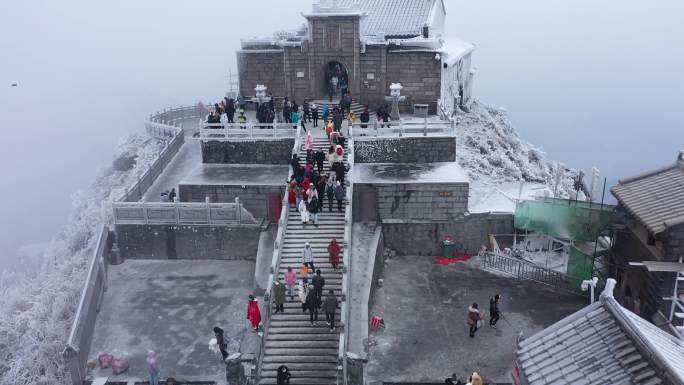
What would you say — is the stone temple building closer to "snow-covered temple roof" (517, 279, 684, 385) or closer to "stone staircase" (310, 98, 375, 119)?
"stone staircase" (310, 98, 375, 119)

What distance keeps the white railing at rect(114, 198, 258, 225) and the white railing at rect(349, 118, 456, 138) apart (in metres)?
5.83

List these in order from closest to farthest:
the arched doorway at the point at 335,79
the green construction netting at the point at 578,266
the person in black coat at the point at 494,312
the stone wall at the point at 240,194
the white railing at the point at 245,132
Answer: the person in black coat at the point at 494,312 < the green construction netting at the point at 578,266 < the stone wall at the point at 240,194 < the white railing at the point at 245,132 < the arched doorway at the point at 335,79

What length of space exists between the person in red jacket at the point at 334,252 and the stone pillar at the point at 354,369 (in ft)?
13.9

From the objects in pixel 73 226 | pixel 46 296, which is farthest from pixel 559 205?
pixel 73 226

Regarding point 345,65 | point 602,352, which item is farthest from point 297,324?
point 345,65

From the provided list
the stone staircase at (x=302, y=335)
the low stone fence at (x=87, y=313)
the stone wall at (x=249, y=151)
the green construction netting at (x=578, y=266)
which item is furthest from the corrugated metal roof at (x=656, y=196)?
the low stone fence at (x=87, y=313)

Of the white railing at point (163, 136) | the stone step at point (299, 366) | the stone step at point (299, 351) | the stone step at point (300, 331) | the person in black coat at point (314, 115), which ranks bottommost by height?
the stone step at point (299, 366)

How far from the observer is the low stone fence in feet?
55.1

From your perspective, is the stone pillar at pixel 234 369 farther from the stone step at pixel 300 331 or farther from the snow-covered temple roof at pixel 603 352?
the snow-covered temple roof at pixel 603 352

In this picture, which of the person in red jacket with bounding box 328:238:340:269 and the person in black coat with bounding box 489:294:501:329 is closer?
the person in black coat with bounding box 489:294:501:329

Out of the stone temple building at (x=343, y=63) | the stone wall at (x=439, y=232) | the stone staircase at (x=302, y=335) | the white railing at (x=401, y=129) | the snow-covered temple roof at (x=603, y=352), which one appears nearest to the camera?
the snow-covered temple roof at (x=603, y=352)

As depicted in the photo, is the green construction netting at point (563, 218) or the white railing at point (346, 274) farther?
the green construction netting at point (563, 218)

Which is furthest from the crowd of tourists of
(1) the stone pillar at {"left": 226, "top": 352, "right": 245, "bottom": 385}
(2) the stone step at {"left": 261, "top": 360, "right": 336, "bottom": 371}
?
(1) the stone pillar at {"left": 226, "top": 352, "right": 245, "bottom": 385}

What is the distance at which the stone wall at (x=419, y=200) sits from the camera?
2250 cm
